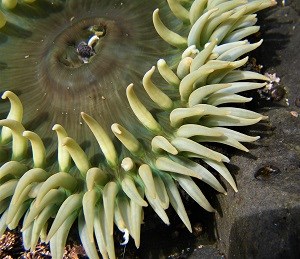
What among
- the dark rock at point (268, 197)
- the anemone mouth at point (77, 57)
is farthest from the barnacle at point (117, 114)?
the dark rock at point (268, 197)

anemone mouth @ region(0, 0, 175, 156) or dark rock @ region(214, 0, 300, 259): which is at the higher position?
anemone mouth @ region(0, 0, 175, 156)

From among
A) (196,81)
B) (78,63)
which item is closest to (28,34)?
(78,63)

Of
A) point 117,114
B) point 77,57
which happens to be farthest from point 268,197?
point 77,57

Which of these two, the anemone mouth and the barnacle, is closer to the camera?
the barnacle

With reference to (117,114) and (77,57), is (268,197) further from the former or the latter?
(77,57)

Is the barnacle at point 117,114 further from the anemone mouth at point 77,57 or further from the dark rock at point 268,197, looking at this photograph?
the dark rock at point 268,197

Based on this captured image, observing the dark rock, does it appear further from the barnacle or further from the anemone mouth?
the anemone mouth

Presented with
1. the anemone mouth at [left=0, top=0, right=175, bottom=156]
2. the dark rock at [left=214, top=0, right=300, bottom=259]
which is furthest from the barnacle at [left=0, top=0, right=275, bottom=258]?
the dark rock at [left=214, top=0, right=300, bottom=259]

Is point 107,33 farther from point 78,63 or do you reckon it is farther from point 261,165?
point 261,165
